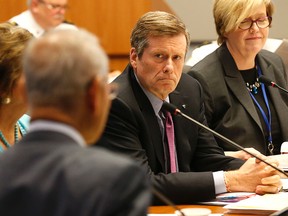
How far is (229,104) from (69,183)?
8.58ft

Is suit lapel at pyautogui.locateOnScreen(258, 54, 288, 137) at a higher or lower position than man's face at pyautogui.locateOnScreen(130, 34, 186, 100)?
lower

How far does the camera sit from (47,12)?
6492 millimetres

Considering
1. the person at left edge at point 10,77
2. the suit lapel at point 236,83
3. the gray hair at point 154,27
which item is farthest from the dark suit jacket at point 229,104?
the person at left edge at point 10,77

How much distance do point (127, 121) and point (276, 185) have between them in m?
0.69

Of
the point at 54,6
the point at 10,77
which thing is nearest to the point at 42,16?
the point at 54,6

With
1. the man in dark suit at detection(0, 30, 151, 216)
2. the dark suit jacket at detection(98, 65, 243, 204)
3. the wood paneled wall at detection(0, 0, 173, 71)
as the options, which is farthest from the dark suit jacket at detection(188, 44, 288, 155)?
the wood paneled wall at detection(0, 0, 173, 71)

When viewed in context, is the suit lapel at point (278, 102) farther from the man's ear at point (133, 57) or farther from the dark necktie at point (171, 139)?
the man's ear at point (133, 57)

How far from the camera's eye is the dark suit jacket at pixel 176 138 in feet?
9.56

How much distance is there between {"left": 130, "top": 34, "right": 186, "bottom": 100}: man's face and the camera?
3.12 m

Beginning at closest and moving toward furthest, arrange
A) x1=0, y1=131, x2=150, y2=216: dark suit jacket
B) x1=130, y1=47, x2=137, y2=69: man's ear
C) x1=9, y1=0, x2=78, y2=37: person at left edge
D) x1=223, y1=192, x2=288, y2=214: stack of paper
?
x1=0, y1=131, x2=150, y2=216: dark suit jacket → x1=223, y1=192, x2=288, y2=214: stack of paper → x1=130, y1=47, x2=137, y2=69: man's ear → x1=9, y1=0, x2=78, y2=37: person at left edge

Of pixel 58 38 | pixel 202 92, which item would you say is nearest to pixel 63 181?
pixel 58 38

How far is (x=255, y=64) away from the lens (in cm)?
412

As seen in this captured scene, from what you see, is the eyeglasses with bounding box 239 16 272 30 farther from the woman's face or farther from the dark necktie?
the dark necktie

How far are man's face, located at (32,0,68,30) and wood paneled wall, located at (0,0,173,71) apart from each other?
2.02 ft
